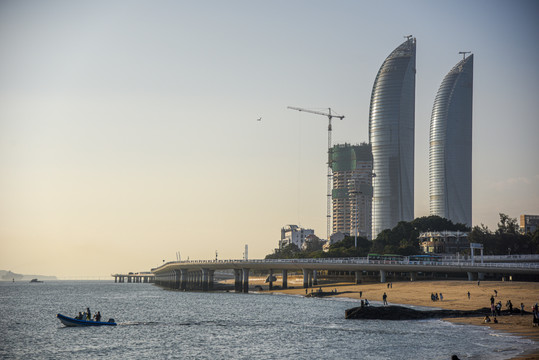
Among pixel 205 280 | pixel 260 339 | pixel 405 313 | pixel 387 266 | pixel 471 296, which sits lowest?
pixel 260 339

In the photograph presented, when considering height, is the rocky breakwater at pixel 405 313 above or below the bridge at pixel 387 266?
below

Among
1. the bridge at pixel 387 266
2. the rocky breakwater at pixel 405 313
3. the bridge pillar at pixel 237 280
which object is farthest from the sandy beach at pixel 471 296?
the bridge pillar at pixel 237 280

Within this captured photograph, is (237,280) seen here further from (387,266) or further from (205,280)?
(387,266)

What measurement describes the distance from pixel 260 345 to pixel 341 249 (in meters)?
142

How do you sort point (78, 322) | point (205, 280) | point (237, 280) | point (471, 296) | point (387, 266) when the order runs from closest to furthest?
point (78, 322)
point (471, 296)
point (387, 266)
point (237, 280)
point (205, 280)

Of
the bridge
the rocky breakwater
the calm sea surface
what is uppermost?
the bridge

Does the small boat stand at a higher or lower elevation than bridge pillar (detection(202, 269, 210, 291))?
lower

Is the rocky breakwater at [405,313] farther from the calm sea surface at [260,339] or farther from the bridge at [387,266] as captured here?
the bridge at [387,266]

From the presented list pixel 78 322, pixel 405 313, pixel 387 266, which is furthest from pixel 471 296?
pixel 78 322

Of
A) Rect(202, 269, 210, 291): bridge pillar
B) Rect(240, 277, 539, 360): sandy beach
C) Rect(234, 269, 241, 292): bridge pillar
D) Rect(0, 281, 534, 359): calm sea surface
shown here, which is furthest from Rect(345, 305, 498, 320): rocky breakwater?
Rect(202, 269, 210, 291): bridge pillar

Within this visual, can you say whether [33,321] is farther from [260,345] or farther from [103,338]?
[260,345]

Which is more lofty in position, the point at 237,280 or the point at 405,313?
the point at 237,280

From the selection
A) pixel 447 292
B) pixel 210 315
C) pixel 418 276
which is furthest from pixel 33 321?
pixel 418 276

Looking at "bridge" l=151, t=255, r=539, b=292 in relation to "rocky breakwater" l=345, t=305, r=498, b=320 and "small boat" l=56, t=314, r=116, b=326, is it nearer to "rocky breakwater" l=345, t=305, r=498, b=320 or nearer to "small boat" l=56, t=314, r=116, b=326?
"rocky breakwater" l=345, t=305, r=498, b=320
